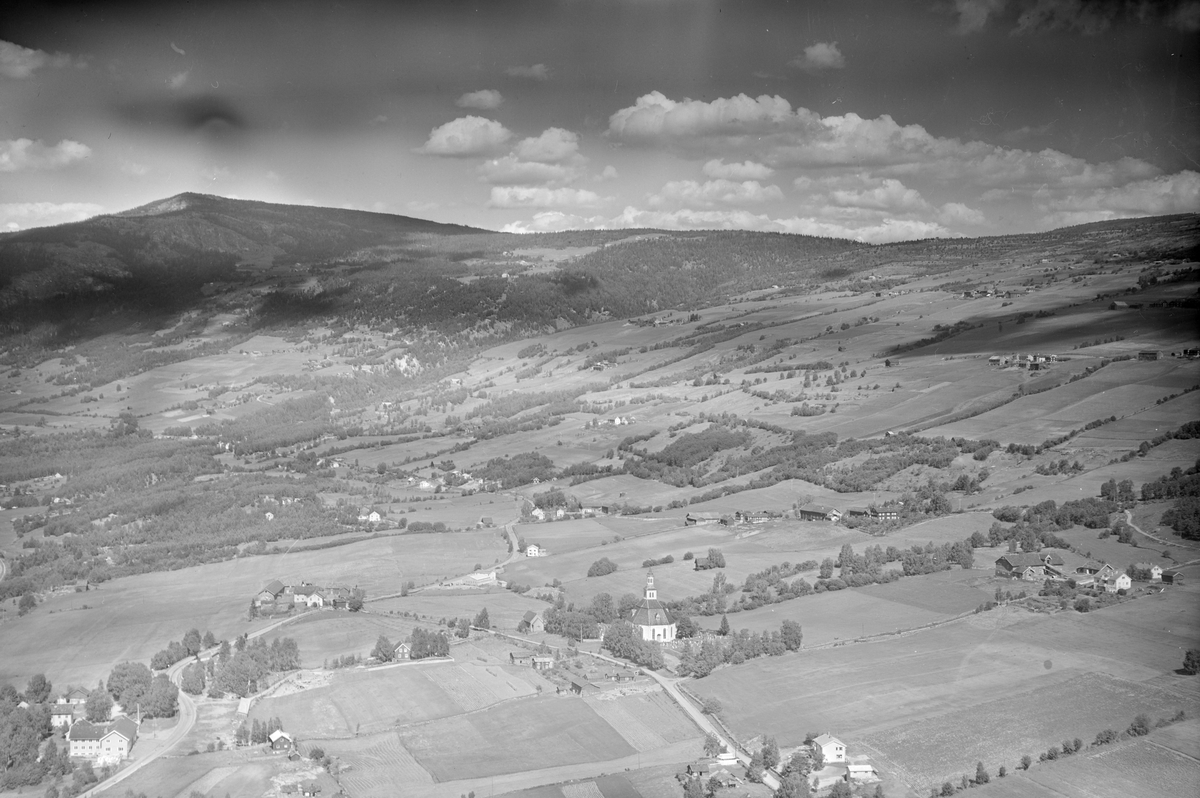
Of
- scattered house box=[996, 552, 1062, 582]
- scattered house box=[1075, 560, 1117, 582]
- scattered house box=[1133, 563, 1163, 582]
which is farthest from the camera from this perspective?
scattered house box=[996, 552, 1062, 582]

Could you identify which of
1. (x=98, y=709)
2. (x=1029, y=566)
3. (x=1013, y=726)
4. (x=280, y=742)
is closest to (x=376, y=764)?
(x=280, y=742)

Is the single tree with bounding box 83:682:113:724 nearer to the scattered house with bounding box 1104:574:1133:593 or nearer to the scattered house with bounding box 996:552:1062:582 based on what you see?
the scattered house with bounding box 996:552:1062:582

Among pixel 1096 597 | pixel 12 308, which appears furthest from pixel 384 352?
pixel 1096 597

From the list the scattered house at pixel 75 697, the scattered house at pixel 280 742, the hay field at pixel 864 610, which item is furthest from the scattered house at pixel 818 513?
the scattered house at pixel 75 697

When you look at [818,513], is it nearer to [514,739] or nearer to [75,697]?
[514,739]

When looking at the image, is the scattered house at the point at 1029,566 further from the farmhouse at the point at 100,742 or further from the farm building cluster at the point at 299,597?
the farmhouse at the point at 100,742

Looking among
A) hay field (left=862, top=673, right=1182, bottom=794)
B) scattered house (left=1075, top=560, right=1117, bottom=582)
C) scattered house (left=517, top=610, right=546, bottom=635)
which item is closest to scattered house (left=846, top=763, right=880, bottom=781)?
hay field (left=862, top=673, right=1182, bottom=794)
